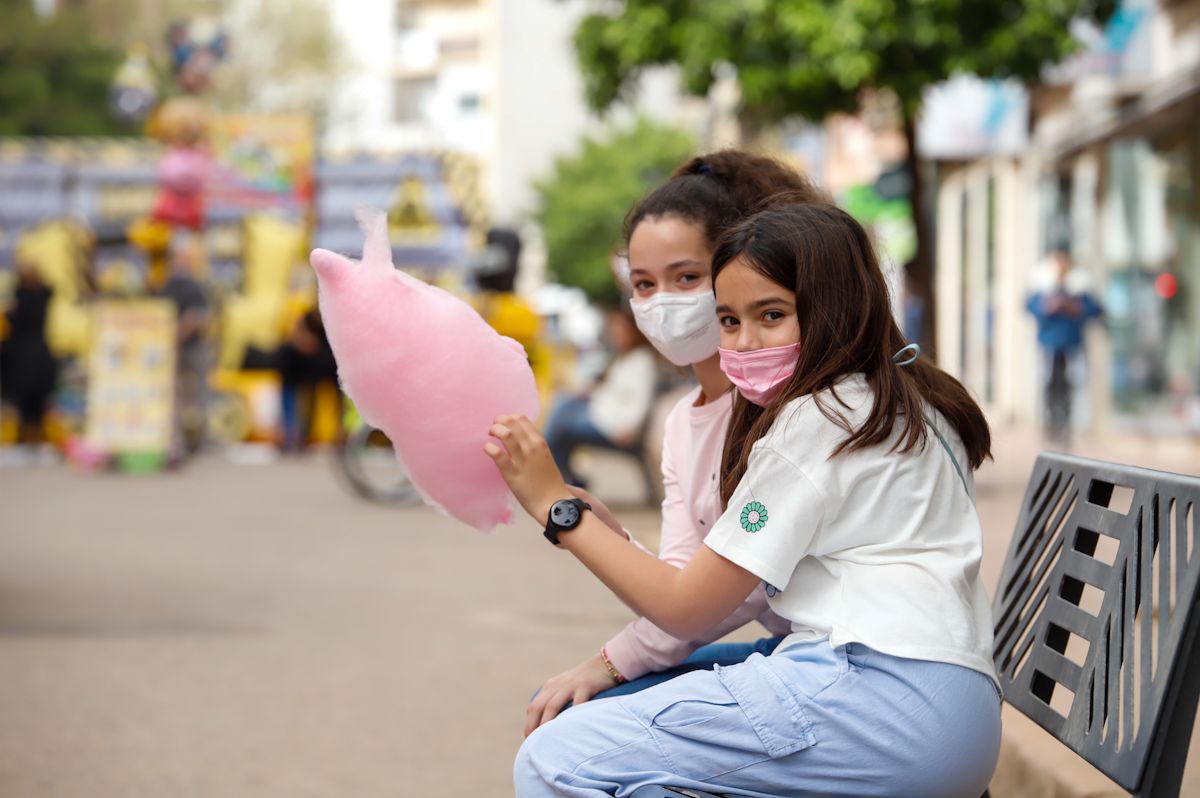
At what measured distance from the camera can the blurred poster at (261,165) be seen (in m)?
26.8

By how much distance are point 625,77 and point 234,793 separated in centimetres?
871

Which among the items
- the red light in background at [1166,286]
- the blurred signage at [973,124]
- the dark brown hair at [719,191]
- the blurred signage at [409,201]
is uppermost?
the blurred signage at [973,124]

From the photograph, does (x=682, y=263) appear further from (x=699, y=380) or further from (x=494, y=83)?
(x=494, y=83)

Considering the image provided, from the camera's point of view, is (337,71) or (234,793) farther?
(337,71)

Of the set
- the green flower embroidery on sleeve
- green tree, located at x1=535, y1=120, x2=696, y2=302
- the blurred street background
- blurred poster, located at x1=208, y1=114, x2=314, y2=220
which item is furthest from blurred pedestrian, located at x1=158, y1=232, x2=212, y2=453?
green tree, located at x1=535, y1=120, x2=696, y2=302

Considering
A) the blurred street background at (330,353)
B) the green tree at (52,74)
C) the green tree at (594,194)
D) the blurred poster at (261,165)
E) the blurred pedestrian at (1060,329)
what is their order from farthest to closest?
the green tree at (594,194), the green tree at (52,74), the blurred poster at (261,165), the blurred pedestrian at (1060,329), the blurred street background at (330,353)

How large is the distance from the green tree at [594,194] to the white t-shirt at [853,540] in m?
61.4

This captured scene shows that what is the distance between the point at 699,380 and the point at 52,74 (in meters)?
37.9

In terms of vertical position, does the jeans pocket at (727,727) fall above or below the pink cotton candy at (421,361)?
below

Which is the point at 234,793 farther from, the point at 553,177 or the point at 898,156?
the point at 553,177

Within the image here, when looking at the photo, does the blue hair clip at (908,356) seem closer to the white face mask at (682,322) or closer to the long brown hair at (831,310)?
the long brown hair at (831,310)

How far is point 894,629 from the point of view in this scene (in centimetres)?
230

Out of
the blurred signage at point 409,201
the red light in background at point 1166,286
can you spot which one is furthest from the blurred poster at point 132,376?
the red light in background at point 1166,286

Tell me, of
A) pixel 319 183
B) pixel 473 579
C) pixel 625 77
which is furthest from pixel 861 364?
pixel 319 183
